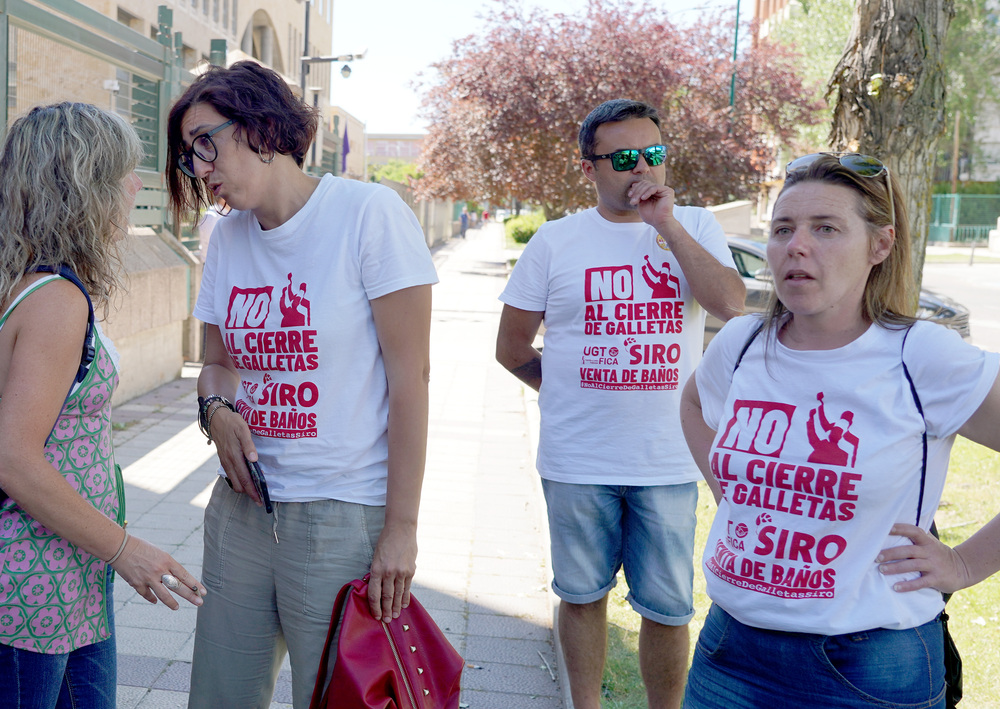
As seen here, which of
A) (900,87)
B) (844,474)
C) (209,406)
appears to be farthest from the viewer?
(900,87)

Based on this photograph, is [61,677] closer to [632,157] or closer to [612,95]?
[632,157]

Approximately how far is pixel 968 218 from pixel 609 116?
44.7 meters

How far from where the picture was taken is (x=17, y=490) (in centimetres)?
182

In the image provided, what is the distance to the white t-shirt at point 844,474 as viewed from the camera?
1.83m

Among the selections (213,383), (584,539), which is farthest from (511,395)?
(213,383)

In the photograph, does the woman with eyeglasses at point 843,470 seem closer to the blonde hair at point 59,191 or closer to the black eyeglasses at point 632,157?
the black eyeglasses at point 632,157

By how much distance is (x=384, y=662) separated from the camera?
6.66ft

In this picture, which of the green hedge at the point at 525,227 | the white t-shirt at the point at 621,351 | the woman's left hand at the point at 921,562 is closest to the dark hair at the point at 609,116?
the white t-shirt at the point at 621,351

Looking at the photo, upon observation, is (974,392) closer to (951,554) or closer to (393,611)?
(951,554)

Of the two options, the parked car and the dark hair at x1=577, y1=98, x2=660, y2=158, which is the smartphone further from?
the parked car

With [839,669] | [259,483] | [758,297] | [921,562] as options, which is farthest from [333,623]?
[758,297]

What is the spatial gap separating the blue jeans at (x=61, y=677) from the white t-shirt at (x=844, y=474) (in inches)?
53.3

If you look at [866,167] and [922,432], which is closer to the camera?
[922,432]

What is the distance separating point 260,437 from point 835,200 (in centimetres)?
138
